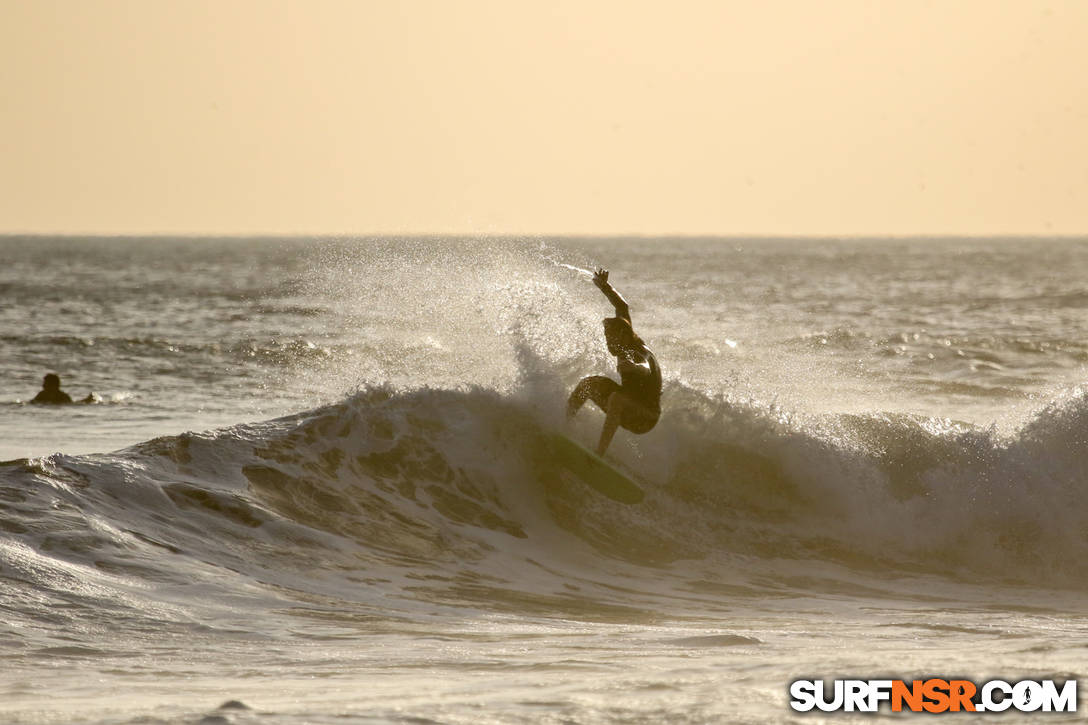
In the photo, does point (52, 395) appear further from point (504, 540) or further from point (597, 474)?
point (504, 540)

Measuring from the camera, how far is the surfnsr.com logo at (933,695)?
687 cm

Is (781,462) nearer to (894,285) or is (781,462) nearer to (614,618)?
(614,618)

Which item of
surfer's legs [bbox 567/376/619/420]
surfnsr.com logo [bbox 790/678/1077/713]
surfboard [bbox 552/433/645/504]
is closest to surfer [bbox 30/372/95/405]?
surfboard [bbox 552/433/645/504]

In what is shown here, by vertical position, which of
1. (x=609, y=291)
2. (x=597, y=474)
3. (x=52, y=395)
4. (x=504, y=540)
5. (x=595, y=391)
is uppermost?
(x=609, y=291)

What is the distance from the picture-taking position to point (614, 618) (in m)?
9.61

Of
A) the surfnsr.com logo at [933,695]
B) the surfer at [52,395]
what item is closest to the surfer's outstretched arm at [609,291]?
the surfnsr.com logo at [933,695]

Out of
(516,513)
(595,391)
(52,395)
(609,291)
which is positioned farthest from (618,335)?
(52,395)

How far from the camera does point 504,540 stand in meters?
11.9

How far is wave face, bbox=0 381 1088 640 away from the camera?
984 centimetres

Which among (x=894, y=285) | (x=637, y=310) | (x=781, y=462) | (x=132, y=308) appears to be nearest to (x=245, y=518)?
(x=781, y=462)

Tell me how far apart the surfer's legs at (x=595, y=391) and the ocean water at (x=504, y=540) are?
568 millimetres

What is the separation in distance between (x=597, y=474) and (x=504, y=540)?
125 centimetres

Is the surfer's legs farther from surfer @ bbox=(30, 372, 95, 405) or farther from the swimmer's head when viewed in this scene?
surfer @ bbox=(30, 372, 95, 405)

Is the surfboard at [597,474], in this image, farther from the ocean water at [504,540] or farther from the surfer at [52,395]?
the surfer at [52,395]
